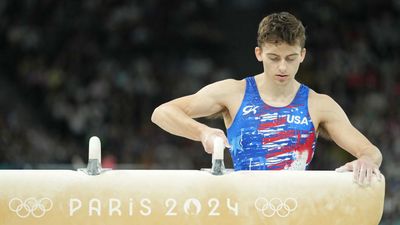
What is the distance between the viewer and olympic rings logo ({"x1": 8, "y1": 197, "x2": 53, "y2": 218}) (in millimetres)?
3506

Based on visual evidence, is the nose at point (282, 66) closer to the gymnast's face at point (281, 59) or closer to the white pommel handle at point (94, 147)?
the gymnast's face at point (281, 59)

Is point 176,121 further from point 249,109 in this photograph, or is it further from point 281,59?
point 281,59

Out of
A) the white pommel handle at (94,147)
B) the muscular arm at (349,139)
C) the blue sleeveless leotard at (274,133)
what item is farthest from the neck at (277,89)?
the white pommel handle at (94,147)

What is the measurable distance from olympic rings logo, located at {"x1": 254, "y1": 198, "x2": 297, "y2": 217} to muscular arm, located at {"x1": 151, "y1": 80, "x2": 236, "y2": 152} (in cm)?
59

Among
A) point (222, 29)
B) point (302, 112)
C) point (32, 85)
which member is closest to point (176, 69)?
point (222, 29)

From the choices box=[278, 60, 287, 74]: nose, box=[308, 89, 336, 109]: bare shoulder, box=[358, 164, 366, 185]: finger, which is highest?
box=[278, 60, 287, 74]: nose

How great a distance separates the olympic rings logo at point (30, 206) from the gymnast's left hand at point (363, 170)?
56.1 inches

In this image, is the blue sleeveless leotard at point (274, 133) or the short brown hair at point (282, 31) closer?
the short brown hair at point (282, 31)

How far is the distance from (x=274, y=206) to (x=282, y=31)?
42.9 inches

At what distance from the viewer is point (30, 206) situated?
352 centimetres

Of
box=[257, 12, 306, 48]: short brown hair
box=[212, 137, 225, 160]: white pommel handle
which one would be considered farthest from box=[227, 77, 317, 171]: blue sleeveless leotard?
box=[212, 137, 225, 160]: white pommel handle

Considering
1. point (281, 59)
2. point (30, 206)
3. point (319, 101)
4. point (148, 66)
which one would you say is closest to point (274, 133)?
point (319, 101)

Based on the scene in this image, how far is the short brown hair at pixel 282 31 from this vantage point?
4.16 metres

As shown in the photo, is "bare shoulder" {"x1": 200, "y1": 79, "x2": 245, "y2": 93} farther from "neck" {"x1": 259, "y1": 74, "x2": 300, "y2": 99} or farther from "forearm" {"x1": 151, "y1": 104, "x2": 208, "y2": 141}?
"forearm" {"x1": 151, "y1": 104, "x2": 208, "y2": 141}
